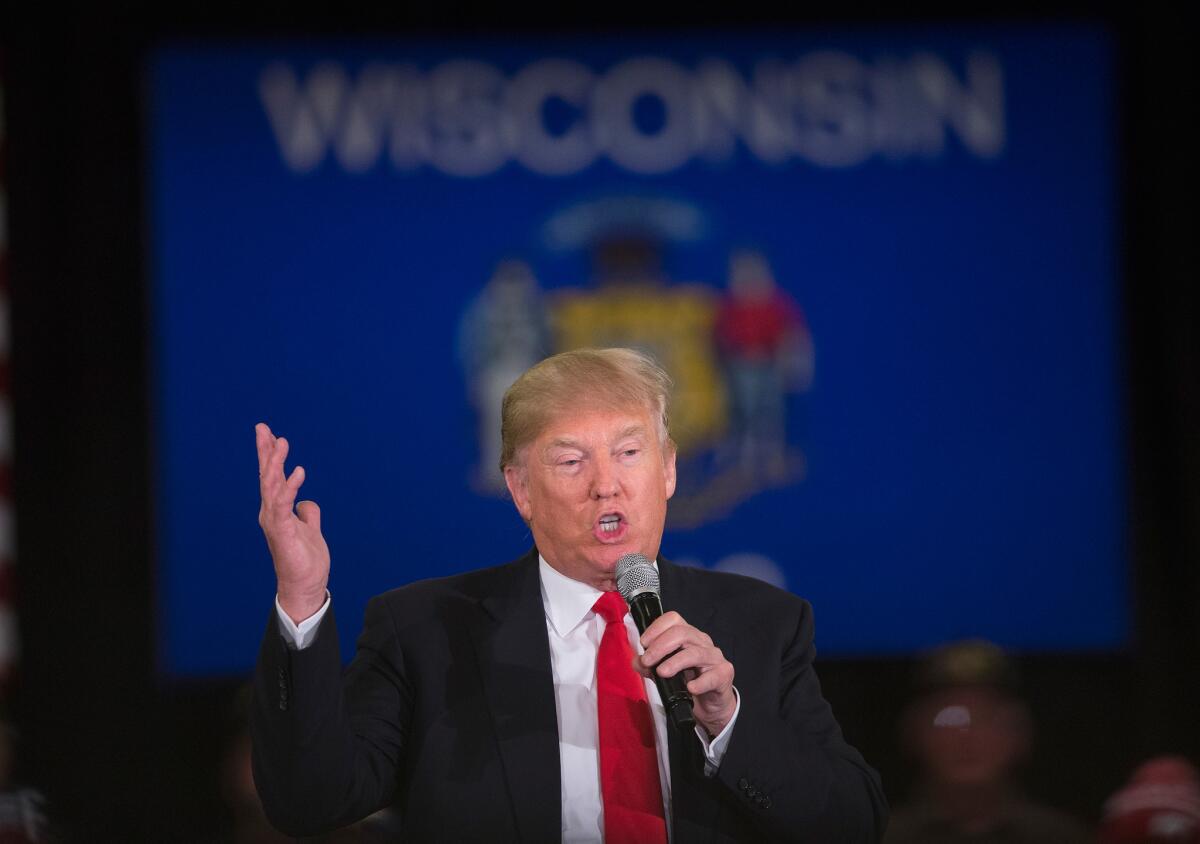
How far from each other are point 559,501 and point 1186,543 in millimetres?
3676

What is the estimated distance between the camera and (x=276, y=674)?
1715mm

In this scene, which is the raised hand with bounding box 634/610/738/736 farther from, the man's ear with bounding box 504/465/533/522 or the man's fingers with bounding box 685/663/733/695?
the man's ear with bounding box 504/465/533/522

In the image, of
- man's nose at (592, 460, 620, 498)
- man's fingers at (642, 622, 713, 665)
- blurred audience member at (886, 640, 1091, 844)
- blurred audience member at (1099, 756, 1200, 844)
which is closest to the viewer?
man's fingers at (642, 622, 713, 665)

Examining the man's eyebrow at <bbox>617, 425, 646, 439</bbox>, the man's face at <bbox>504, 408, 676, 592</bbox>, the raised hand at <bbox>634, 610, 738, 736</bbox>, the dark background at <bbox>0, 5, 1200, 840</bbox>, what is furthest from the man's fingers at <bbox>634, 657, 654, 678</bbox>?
the dark background at <bbox>0, 5, 1200, 840</bbox>

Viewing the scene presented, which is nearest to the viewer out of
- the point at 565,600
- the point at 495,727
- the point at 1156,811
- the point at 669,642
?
the point at 669,642

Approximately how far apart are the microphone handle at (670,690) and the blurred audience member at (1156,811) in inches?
30.1

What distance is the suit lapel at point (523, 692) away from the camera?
1.78 m

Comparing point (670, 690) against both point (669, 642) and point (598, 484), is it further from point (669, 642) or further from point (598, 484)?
point (598, 484)

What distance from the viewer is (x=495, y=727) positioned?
5.99 ft

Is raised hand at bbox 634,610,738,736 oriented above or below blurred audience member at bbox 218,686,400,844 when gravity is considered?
above

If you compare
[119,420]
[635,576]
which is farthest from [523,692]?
[119,420]

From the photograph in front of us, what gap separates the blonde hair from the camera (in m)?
1.88

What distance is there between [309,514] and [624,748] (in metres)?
0.47

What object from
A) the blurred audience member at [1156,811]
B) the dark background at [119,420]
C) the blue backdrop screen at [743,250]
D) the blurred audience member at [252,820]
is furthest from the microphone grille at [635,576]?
the dark background at [119,420]
